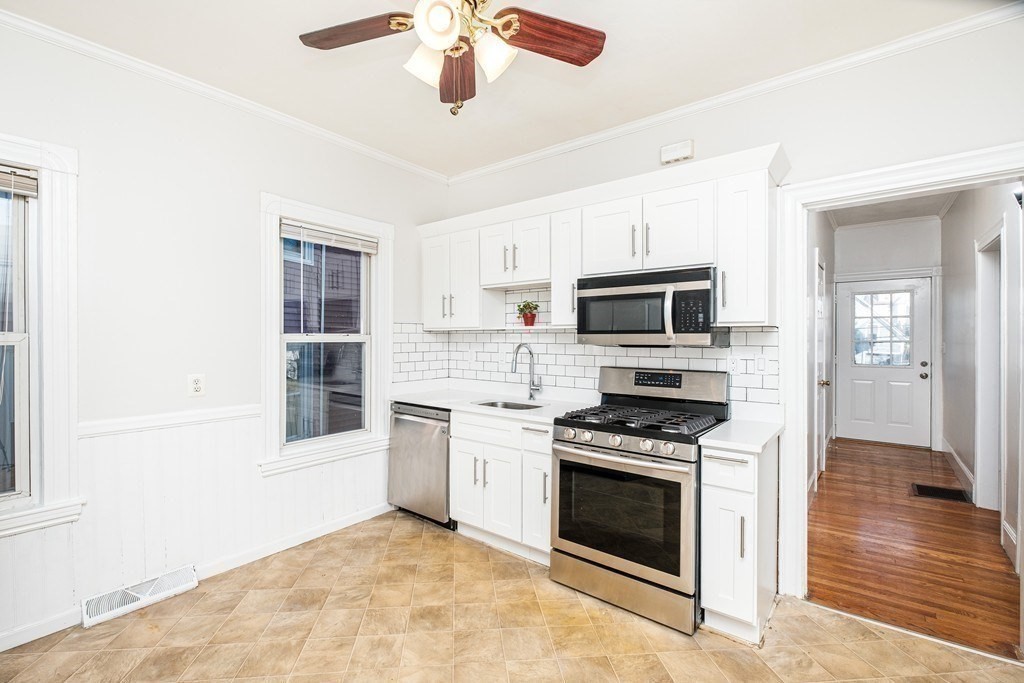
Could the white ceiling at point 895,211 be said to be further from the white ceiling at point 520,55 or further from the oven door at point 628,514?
the oven door at point 628,514

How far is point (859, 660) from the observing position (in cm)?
205

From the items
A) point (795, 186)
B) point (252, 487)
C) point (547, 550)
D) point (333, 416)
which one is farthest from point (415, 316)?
point (795, 186)

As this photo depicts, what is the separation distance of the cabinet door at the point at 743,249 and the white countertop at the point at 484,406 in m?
1.11

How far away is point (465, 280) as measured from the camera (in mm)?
3662

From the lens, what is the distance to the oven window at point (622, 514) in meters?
2.25

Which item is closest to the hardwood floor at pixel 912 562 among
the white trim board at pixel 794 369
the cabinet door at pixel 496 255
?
the white trim board at pixel 794 369

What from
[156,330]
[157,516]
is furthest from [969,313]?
[157,516]

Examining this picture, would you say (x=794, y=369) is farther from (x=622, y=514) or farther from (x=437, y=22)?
(x=437, y=22)

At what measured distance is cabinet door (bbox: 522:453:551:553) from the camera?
9.22 feet

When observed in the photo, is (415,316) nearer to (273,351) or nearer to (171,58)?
(273,351)

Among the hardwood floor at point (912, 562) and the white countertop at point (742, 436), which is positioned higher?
the white countertop at point (742, 436)

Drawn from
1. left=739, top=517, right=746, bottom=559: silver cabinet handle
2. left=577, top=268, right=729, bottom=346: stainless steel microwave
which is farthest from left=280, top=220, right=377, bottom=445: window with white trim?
left=739, top=517, right=746, bottom=559: silver cabinet handle

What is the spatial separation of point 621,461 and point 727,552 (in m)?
0.59

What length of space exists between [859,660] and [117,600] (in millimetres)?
3383
